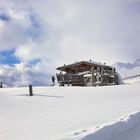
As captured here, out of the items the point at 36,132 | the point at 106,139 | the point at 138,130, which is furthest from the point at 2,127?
the point at 138,130

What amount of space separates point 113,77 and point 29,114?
20694 millimetres

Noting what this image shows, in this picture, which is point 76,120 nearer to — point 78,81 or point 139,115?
point 139,115

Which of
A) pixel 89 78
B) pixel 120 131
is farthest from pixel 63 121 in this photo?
pixel 89 78

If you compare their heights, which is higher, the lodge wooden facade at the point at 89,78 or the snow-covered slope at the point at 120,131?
the lodge wooden facade at the point at 89,78

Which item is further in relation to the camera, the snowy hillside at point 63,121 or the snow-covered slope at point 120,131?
the snowy hillside at point 63,121

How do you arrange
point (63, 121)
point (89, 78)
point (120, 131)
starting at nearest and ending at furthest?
1. point (120, 131)
2. point (63, 121)
3. point (89, 78)

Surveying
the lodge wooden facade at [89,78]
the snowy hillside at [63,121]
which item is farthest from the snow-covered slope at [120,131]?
the lodge wooden facade at [89,78]

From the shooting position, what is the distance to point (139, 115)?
34.9 feet

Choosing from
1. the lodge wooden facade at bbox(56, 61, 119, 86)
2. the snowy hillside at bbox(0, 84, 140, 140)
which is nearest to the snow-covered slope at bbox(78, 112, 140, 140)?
the snowy hillside at bbox(0, 84, 140, 140)

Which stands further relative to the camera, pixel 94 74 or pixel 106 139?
pixel 94 74

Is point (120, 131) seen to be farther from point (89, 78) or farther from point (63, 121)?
point (89, 78)

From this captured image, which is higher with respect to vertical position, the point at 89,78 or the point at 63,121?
the point at 89,78

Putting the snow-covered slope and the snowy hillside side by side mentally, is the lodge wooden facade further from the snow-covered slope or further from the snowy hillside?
the snow-covered slope

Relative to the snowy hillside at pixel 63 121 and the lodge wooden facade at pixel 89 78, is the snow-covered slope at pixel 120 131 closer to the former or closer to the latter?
the snowy hillside at pixel 63 121
